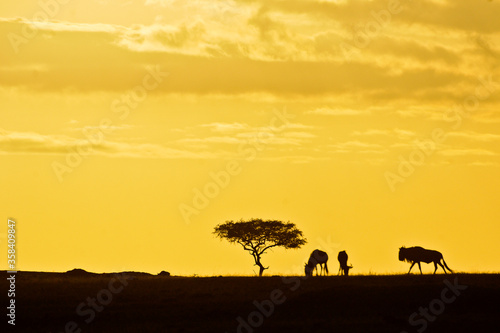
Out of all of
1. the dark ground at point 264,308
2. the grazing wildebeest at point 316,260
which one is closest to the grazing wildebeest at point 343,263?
the grazing wildebeest at point 316,260

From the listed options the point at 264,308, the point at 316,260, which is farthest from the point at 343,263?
the point at 264,308

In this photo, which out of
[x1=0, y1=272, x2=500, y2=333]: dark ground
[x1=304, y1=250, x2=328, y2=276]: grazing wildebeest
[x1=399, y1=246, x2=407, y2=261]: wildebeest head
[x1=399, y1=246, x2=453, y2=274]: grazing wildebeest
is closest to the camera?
[x1=0, y1=272, x2=500, y2=333]: dark ground

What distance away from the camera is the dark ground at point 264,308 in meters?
47.3

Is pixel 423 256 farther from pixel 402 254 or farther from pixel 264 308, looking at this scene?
pixel 264 308

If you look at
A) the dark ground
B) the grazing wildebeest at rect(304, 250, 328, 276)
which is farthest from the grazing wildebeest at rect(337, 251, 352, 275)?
the dark ground

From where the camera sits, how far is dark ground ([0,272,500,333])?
47312mm

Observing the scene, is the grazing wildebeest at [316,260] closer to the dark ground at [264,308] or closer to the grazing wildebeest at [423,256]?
the grazing wildebeest at [423,256]

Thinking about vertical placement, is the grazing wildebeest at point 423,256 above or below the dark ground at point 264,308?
above

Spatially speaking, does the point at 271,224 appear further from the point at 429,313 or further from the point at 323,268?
the point at 429,313

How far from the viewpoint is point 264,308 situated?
5150 centimetres

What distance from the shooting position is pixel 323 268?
259 ft

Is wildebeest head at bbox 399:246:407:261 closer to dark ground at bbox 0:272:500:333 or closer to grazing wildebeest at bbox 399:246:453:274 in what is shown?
grazing wildebeest at bbox 399:246:453:274

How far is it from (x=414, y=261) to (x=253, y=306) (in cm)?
2500

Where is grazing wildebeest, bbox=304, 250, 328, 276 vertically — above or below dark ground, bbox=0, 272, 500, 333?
above
